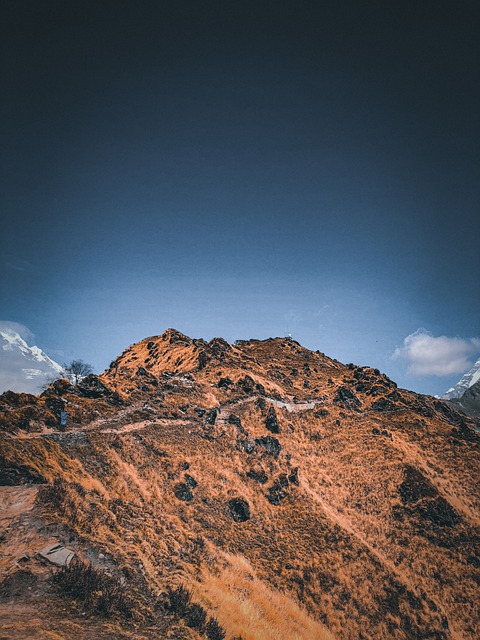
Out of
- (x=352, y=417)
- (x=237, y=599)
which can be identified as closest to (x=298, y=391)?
(x=352, y=417)

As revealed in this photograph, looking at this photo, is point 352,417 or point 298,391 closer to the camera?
point 352,417

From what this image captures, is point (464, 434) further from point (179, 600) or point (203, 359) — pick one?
point (179, 600)

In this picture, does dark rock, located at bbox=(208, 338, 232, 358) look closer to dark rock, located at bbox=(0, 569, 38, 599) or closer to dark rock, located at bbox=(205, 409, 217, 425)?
dark rock, located at bbox=(205, 409, 217, 425)

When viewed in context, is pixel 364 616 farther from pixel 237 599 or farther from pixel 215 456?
pixel 215 456

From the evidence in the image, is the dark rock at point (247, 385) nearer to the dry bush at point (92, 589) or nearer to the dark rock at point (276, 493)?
the dark rock at point (276, 493)

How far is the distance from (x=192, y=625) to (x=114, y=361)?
8310 cm

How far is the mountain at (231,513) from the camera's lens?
20.1 meters

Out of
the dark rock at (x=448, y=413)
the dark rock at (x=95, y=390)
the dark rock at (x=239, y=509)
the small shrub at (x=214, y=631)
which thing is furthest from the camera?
the dark rock at (x=448, y=413)

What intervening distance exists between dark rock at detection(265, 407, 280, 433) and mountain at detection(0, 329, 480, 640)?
0.76 metres

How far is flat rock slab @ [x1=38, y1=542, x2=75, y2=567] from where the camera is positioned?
1919cm

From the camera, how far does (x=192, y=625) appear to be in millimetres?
20000

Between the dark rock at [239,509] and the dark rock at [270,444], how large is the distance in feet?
44.7

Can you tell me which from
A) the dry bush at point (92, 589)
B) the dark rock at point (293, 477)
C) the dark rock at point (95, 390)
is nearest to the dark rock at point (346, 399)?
the dark rock at point (293, 477)

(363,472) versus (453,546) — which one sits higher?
(363,472)
